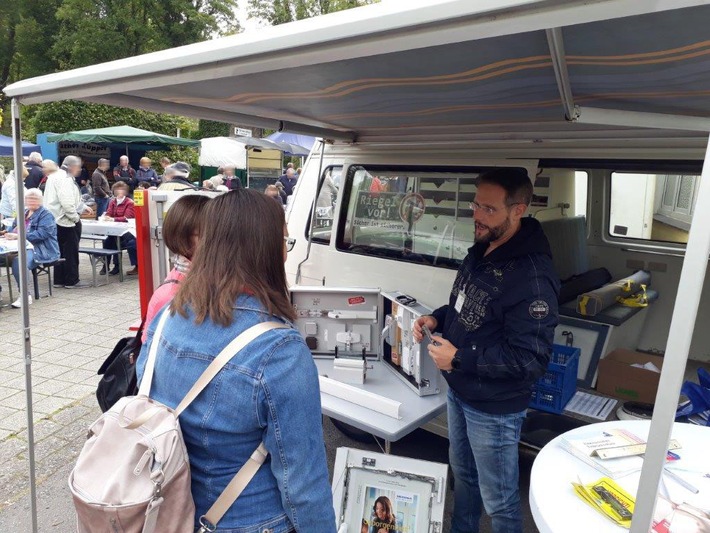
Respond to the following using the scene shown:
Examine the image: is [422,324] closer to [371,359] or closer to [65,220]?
[371,359]

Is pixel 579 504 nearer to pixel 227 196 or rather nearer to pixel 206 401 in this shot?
pixel 206 401

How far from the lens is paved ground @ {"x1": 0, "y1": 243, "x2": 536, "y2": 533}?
3.15m

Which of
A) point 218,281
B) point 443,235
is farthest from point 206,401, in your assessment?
point 443,235

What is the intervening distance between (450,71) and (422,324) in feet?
3.79

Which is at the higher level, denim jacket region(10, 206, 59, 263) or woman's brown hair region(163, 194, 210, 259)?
woman's brown hair region(163, 194, 210, 259)

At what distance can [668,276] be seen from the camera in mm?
4297

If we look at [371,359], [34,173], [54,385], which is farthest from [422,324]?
[34,173]

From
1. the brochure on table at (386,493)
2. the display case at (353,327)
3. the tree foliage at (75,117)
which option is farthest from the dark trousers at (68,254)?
the tree foliage at (75,117)

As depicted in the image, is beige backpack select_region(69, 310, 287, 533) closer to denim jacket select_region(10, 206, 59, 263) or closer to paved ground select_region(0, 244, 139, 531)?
paved ground select_region(0, 244, 139, 531)

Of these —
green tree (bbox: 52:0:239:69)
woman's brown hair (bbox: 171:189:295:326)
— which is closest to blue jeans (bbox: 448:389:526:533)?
woman's brown hair (bbox: 171:189:295:326)

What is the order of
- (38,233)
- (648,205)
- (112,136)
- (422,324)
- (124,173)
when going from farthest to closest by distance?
(124,173)
(112,136)
(38,233)
(648,205)
(422,324)

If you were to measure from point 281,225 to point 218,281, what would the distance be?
24cm

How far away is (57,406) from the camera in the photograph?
4.31 m

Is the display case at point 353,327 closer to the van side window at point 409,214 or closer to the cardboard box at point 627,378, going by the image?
the van side window at point 409,214
